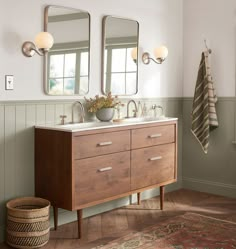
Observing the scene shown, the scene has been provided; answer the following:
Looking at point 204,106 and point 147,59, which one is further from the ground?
→ point 147,59

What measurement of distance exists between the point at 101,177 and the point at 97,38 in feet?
4.17

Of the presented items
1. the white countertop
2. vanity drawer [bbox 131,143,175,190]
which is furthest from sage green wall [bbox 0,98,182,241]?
vanity drawer [bbox 131,143,175,190]

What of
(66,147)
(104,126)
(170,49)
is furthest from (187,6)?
(66,147)

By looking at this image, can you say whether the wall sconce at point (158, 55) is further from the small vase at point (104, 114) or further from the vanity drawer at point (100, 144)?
the vanity drawer at point (100, 144)

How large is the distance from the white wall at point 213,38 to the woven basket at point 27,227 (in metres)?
2.44

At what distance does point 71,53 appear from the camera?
384cm

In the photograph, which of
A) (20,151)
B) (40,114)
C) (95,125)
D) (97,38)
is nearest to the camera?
(20,151)

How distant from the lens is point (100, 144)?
11.7 feet

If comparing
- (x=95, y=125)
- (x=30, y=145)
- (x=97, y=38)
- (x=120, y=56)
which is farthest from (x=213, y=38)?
(x=30, y=145)

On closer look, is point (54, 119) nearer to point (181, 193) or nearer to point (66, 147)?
point (66, 147)

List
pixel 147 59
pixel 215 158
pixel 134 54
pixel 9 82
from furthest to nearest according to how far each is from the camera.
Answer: pixel 215 158 < pixel 147 59 < pixel 134 54 < pixel 9 82

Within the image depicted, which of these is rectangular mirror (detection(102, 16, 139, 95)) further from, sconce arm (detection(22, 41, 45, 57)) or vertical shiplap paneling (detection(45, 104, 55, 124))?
sconce arm (detection(22, 41, 45, 57))

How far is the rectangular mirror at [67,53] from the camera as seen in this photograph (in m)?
3.69

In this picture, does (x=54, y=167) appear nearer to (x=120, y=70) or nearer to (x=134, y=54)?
(x=120, y=70)
